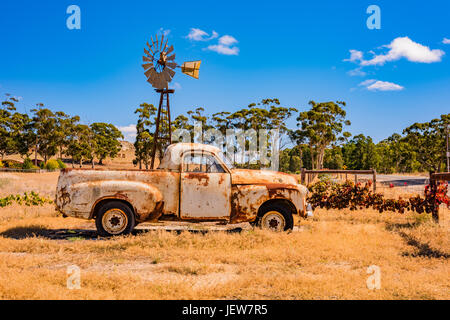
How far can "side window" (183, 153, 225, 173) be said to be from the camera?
303 inches

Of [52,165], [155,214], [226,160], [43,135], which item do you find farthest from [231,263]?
[43,135]

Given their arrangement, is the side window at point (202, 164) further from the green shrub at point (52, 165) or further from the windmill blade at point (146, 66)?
the green shrub at point (52, 165)

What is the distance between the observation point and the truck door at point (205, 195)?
749 centimetres

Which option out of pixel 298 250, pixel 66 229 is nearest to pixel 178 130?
pixel 66 229

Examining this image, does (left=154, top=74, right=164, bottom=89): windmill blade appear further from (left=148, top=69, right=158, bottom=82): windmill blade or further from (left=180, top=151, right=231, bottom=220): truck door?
(left=180, top=151, right=231, bottom=220): truck door

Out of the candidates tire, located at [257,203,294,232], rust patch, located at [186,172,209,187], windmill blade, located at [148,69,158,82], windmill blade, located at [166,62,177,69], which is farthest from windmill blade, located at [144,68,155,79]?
tire, located at [257,203,294,232]

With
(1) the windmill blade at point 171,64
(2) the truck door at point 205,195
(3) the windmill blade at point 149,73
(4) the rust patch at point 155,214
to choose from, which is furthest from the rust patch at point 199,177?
(3) the windmill blade at point 149,73

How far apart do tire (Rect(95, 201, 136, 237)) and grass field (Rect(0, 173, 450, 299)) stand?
34 centimetres

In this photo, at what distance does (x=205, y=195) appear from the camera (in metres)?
7.51

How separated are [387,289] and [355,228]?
13.4ft

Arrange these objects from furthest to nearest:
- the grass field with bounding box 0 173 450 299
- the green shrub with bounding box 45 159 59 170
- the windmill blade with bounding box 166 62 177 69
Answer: the green shrub with bounding box 45 159 59 170 → the windmill blade with bounding box 166 62 177 69 → the grass field with bounding box 0 173 450 299

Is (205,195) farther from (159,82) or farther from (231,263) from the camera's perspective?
(159,82)

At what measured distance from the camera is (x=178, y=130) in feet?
159
